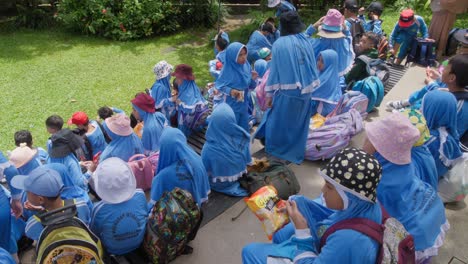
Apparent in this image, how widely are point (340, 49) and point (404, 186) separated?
13.0 ft

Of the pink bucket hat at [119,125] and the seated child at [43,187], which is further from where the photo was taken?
the pink bucket hat at [119,125]

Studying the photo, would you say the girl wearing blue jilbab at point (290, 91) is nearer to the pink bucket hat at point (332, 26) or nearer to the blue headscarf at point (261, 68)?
the blue headscarf at point (261, 68)

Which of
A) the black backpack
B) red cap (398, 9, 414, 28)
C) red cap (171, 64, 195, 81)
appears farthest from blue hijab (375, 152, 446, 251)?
red cap (398, 9, 414, 28)

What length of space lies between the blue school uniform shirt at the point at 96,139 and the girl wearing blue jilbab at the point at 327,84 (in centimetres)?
319

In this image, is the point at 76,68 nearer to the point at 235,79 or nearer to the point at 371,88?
the point at 235,79

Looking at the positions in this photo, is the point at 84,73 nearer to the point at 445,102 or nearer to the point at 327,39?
the point at 327,39

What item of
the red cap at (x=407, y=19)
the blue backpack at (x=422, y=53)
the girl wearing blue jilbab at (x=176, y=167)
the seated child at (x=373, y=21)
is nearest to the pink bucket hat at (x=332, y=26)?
the seated child at (x=373, y=21)

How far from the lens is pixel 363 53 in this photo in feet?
23.9

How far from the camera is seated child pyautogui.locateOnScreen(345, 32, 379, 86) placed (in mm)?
6633

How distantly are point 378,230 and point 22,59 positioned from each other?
32.8ft

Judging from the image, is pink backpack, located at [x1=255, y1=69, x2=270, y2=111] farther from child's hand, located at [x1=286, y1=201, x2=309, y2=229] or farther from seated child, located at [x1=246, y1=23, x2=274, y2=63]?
child's hand, located at [x1=286, y1=201, x2=309, y2=229]

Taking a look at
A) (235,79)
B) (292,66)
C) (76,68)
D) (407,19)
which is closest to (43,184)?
(292,66)

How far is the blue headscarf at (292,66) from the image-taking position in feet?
15.6

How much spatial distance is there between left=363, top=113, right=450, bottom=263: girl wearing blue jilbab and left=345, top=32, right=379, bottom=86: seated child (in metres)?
3.76
